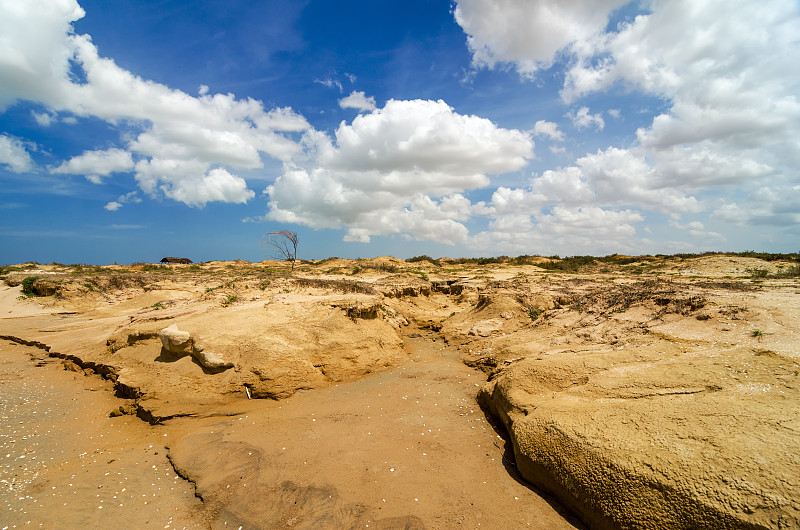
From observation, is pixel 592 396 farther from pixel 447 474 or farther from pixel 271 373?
pixel 271 373

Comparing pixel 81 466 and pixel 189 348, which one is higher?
pixel 189 348

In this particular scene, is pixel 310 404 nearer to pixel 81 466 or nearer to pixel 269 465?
pixel 269 465

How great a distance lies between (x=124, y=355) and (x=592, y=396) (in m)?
9.84

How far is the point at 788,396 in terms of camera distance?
3.85 m

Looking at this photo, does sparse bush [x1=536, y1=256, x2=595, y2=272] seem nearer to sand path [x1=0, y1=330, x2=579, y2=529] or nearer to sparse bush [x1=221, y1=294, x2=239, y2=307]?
sand path [x1=0, y1=330, x2=579, y2=529]

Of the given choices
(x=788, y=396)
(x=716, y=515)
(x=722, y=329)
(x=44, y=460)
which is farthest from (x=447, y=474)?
(x=44, y=460)

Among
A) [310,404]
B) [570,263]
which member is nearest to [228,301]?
[310,404]

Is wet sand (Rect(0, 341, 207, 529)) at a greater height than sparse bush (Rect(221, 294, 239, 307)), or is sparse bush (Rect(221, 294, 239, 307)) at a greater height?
sparse bush (Rect(221, 294, 239, 307))

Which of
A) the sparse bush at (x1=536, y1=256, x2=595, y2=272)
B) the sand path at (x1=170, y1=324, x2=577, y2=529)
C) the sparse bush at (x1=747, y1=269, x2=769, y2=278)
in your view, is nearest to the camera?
the sand path at (x1=170, y1=324, x2=577, y2=529)

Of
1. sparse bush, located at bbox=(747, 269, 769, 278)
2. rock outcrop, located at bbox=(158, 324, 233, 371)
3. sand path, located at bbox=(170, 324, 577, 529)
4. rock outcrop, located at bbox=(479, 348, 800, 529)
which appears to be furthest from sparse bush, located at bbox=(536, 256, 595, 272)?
rock outcrop, located at bbox=(158, 324, 233, 371)

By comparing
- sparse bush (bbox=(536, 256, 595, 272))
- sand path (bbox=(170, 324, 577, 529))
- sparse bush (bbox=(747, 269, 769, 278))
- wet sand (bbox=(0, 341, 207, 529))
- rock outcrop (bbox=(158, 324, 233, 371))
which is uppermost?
sparse bush (bbox=(536, 256, 595, 272))

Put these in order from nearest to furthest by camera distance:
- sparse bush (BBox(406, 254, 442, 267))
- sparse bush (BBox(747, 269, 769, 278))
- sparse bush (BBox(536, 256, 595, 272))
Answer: sparse bush (BBox(747, 269, 769, 278)) < sparse bush (BBox(536, 256, 595, 272)) < sparse bush (BBox(406, 254, 442, 267))

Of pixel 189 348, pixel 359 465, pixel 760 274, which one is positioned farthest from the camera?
pixel 760 274

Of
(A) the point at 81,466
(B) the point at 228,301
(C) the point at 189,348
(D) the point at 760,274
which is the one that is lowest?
(A) the point at 81,466
